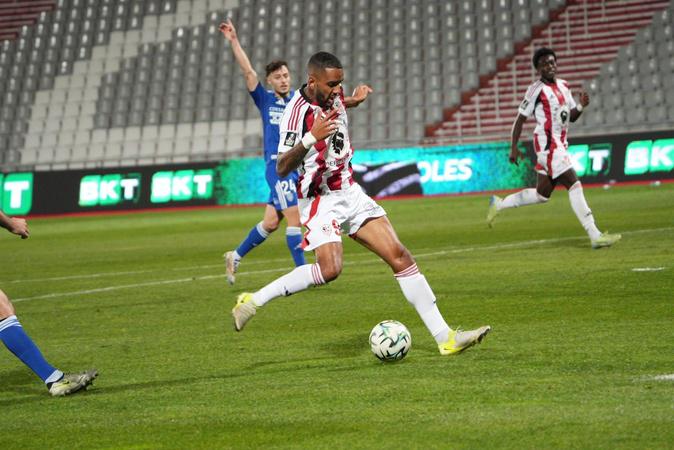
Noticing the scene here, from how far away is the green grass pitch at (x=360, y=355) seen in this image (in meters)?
5.05

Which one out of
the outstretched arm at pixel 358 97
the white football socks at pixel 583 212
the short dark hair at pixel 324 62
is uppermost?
the short dark hair at pixel 324 62

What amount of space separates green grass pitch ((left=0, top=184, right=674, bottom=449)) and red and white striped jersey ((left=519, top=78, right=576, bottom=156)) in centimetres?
129

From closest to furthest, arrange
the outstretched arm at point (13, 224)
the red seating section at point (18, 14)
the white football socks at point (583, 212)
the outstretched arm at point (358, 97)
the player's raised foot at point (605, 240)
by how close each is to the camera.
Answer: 1. the outstretched arm at point (13, 224)
2. the outstretched arm at point (358, 97)
3. the player's raised foot at point (605, 240)
4. the white football socks at point (583, 212)
5. the red seating section at point (18, 14)

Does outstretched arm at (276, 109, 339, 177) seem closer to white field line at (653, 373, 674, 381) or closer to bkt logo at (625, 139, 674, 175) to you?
white field line at (653, 373, 674, 381)

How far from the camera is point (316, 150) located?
23.7 feet

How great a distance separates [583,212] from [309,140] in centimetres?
709

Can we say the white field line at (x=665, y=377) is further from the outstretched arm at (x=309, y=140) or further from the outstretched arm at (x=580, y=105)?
the outstretched arm at (x=580, y=105)

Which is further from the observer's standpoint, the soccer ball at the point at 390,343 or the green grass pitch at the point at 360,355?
the soccer ball at the point at 390,343

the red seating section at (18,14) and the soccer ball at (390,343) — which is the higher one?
the red seating section at (18,14)

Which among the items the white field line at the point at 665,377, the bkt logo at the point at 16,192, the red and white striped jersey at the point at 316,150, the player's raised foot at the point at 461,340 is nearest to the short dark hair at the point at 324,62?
the red and white striped jersey at the point at 316,150

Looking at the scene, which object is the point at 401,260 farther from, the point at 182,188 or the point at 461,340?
the point at 182,188

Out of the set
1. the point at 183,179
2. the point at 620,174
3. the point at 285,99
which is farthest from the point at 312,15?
the point at 285,99

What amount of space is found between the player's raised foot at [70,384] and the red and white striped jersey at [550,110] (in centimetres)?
847

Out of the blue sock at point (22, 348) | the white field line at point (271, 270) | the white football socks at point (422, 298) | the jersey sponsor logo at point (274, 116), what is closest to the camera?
the blue sock at point (22, 348)
